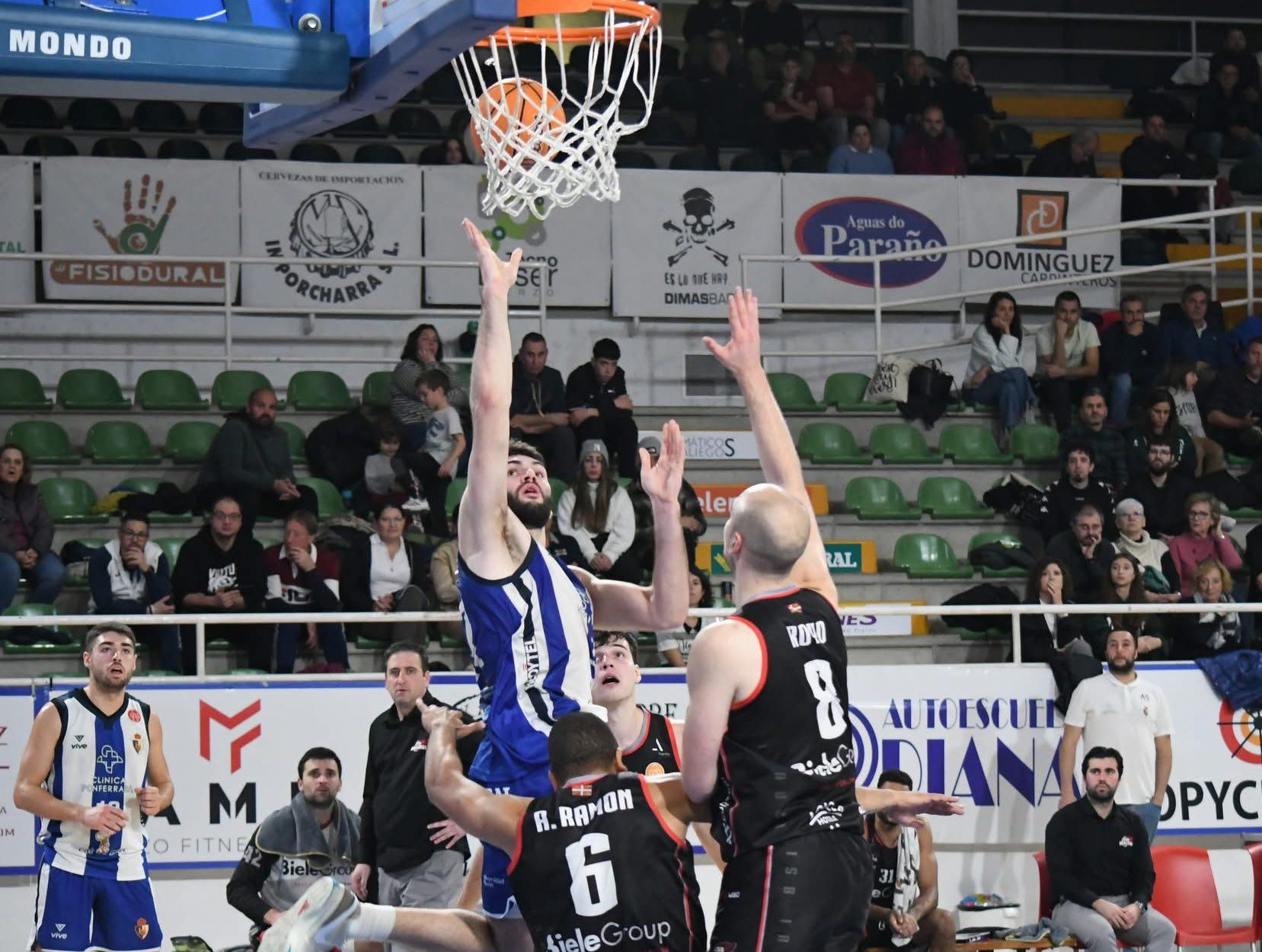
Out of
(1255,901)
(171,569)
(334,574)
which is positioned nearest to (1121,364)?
(1255,901)

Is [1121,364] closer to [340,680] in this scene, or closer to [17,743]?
[340,680]

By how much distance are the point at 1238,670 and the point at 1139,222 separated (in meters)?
5.40

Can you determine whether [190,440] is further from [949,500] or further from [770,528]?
[770,528]

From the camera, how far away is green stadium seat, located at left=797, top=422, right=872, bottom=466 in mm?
14641

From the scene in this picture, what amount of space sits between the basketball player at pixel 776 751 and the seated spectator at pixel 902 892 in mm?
4901

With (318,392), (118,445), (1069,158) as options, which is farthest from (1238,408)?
(118,445)

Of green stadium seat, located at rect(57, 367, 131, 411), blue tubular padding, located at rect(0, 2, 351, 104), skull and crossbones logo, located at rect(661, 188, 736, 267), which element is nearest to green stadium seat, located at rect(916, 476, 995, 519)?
skull and crossbones logo, located at rect(661, 188, 736, 267)

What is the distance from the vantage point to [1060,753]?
421 inches

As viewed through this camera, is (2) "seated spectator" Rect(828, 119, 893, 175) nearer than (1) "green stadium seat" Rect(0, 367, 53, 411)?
No

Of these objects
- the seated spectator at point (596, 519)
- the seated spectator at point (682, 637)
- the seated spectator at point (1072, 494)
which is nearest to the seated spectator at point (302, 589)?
the seated spectator at point (596, 519)

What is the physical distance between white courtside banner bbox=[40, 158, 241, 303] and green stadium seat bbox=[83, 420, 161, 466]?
204 centimetres

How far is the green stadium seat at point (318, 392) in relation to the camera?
48.2 feet

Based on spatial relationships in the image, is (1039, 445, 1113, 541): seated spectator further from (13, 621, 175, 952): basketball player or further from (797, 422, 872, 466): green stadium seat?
(13, 621, 175, 952): basketball player

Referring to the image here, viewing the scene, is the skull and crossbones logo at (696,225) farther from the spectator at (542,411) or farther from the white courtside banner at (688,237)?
the spectator at (542,411)
